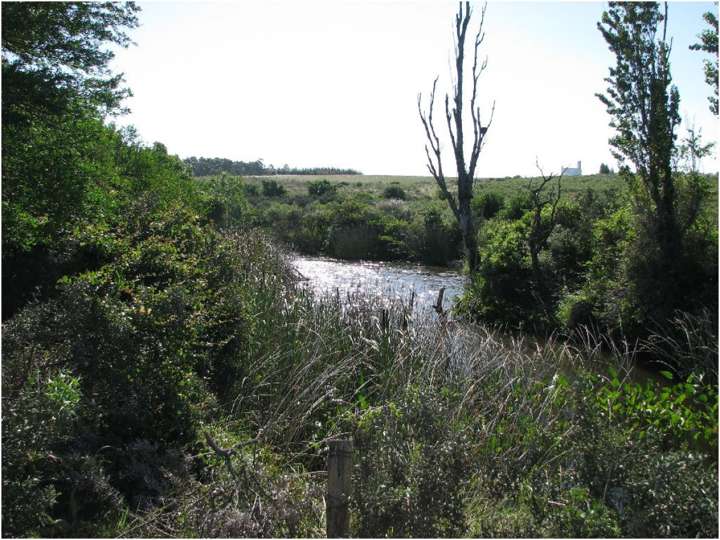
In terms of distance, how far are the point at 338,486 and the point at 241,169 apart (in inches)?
3379

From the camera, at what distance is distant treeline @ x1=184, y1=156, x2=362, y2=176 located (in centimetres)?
7294

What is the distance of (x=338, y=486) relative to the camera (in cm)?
329

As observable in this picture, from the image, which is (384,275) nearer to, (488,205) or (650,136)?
(488,205)

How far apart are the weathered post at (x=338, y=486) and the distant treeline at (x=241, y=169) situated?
62649 millimetres

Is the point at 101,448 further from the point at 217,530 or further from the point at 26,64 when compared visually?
the point at 26,64

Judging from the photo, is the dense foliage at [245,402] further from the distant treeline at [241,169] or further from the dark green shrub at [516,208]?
the distant treeline at [241,169]

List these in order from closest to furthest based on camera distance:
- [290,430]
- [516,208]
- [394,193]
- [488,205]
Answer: [290,430] < [516,208] < [488,205] < [394,193]

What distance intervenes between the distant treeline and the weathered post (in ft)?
206

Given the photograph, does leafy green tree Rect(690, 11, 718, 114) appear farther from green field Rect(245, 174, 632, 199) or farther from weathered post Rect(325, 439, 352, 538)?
green field Rect(245, 174, 632, 199)

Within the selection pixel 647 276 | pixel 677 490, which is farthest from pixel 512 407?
pixel 647 276

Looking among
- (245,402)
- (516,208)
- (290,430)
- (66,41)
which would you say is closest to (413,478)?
(290,430)

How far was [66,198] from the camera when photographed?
6.69 m

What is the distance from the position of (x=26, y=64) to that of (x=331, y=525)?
6097 millimetres

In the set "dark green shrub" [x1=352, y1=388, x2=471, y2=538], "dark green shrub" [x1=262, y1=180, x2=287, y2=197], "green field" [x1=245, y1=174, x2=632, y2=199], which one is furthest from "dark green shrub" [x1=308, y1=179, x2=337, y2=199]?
"dark green shrub" [x1=352, y1=388, x2=471, y2=538]
